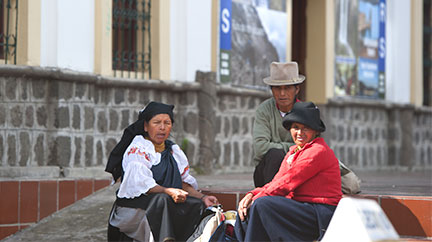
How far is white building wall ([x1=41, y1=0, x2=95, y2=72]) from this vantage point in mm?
8328

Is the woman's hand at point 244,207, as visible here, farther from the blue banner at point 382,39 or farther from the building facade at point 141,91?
the blue banner at point 382,39

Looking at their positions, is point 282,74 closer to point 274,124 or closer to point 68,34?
point 274,124

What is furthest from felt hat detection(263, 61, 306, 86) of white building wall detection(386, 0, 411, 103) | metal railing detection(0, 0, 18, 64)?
white building wall detection(386, 0, 411, 103)

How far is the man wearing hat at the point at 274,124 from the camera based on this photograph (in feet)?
19.2

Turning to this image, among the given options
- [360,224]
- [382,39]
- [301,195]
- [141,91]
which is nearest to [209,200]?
[301,195]

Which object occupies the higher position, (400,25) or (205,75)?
(400,25)

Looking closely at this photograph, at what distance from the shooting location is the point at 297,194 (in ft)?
16.7

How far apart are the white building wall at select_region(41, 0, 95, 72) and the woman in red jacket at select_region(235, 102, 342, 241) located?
4.04 metres

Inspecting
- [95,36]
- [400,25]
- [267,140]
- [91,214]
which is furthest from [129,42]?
[400,25]

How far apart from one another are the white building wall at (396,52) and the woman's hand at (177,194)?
361 inches

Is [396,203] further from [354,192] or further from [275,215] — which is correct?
[275,215]

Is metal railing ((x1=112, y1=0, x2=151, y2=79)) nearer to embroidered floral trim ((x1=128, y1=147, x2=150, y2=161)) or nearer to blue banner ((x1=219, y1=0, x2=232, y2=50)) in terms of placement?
blue banner ((x1=219, y1=0, x2=232, y2=50))

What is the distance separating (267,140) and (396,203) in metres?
1.15

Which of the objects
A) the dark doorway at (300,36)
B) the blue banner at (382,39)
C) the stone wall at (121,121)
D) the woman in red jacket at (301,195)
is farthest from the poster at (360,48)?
the woman in red jacket at (301,195)
